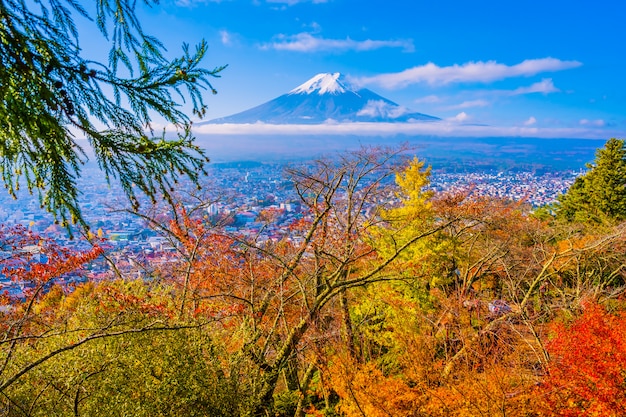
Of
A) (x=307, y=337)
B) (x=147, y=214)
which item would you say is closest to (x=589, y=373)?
(x=307, y=337)

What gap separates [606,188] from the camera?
85.9ft

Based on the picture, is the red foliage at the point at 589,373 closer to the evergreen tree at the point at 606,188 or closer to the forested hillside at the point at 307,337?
the forested hillside at the point at 307,337

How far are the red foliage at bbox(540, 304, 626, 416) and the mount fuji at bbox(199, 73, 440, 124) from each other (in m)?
148

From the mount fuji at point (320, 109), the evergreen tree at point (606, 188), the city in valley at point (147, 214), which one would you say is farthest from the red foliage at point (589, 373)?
the mount fuji at point (320, 109)

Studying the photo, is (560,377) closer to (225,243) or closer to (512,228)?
(225,243)

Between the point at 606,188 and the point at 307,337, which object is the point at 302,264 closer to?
the point at 307,337

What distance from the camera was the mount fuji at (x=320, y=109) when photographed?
163125 mm

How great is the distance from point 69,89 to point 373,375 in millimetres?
9585

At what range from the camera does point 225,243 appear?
1455cm

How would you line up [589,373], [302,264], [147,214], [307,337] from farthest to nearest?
[302,264] → [147,214] → [307,337] → [589,373]

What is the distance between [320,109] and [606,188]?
15861cm

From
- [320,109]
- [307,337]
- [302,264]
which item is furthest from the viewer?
[320,109]

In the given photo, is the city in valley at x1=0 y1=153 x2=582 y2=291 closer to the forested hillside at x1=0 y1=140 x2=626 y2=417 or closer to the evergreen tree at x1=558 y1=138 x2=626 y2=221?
the forested hillside at x1=0 y1=140 x2=626 y2=417

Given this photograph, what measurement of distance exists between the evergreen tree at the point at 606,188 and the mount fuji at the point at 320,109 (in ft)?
429
